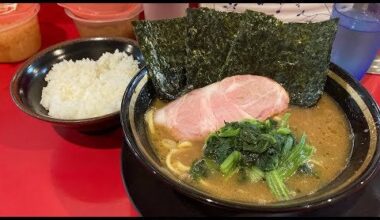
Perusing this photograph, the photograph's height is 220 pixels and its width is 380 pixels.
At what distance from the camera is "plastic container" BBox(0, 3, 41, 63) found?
1746 millimetres

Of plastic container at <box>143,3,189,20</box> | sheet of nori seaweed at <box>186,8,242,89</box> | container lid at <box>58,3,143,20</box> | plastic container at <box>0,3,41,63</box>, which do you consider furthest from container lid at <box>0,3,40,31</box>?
sheet of nori seaweed at <box>186,8,242,89</box>

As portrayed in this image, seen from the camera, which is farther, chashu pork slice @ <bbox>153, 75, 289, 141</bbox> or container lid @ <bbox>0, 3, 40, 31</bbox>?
container lid @ <bbox>0, 3, 40, 31</bbox>

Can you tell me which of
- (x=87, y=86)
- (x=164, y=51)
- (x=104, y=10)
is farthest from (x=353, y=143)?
(x=104, y=10)

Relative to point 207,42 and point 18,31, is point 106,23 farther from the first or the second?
point 207,42

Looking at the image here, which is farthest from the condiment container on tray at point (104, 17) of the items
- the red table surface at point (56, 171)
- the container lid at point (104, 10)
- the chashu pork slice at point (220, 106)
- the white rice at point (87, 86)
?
the chashu pork slice at point (220, 106)

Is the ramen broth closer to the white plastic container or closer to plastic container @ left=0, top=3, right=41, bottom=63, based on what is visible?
the white plastic container

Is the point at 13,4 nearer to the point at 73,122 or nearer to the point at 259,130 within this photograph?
the point at 73,122

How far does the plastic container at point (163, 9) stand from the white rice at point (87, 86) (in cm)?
38

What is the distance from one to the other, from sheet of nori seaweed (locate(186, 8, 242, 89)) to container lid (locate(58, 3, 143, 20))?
1.87 ft

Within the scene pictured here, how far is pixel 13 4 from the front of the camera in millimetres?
1838

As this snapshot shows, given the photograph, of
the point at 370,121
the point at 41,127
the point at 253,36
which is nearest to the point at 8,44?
the point at 41,127

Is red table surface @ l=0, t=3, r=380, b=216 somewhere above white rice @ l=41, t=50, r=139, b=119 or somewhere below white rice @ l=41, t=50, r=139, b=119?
below

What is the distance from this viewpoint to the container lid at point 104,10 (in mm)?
1820

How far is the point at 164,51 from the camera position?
1.40m
